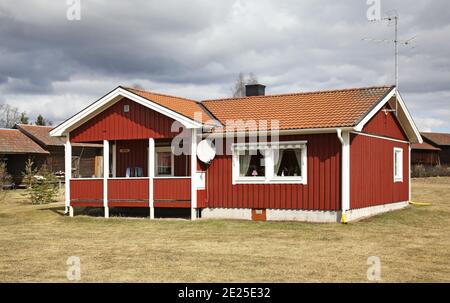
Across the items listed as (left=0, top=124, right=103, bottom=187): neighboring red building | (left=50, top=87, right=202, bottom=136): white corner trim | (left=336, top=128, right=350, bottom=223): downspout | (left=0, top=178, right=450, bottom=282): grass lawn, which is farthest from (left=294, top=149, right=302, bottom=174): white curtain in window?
(left=0, top=124, right=103, bottom=187): neighboring red building

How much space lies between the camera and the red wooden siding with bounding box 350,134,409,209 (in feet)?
58.1

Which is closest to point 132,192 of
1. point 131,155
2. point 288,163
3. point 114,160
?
point 131,155

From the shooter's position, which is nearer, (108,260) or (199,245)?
(108,260)

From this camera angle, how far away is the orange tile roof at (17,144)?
39.0m

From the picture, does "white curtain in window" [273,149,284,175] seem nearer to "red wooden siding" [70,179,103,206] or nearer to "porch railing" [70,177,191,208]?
"porch railing" [70,177,191,208]

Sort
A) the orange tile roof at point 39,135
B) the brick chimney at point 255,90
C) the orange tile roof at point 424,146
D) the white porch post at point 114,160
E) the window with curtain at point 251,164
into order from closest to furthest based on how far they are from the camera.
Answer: the window with curtain at point 251,164, the white porch post at point 114,160, the brick chimney at point 255,90, the orange tile roof at point 39,135, the orange tile roof at point 424,146

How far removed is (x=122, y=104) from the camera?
20.0 m

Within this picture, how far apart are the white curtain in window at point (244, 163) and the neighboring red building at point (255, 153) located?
0.04 metres

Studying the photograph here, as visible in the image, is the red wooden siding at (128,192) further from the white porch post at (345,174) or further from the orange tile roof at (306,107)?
the white porch post at (345,174)

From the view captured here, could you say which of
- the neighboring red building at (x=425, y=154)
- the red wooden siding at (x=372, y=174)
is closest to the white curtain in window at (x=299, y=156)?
the red wooden siding at (x=372, y=174)

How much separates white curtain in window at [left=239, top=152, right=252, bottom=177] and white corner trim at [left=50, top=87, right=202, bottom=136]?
181 cm
